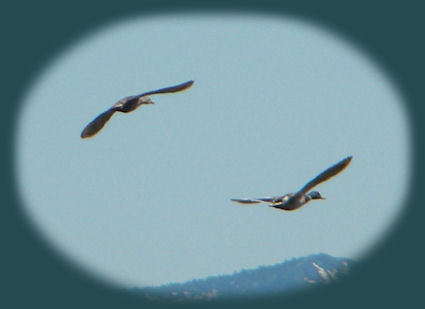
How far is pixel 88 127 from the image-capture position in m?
12.7

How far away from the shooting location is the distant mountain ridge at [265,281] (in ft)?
58.8

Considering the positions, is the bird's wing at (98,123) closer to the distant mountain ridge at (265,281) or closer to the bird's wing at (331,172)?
the bird's wing at (331,172)

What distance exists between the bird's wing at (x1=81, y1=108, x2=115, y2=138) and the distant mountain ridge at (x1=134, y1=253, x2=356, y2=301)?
221 inches

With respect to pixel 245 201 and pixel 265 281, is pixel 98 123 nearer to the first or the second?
pixel 245 201

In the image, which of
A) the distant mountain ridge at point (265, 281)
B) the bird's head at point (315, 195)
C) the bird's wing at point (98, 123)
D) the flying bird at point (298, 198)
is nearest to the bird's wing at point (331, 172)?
the flying bird at point (298, 198)

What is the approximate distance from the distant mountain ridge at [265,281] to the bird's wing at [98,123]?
5.61 meters

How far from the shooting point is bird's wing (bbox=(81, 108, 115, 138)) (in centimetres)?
1265

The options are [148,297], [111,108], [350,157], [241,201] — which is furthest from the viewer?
[148,297]

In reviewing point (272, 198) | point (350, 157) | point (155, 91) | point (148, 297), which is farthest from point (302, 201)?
point (148, 297)

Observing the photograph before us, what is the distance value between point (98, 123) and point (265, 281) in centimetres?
685

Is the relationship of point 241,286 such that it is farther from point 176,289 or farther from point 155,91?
point 155,91

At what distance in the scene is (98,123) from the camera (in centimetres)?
1266

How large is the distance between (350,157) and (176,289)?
785 centimetres

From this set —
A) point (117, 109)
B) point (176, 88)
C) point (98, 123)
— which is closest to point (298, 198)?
point (176, 88)
